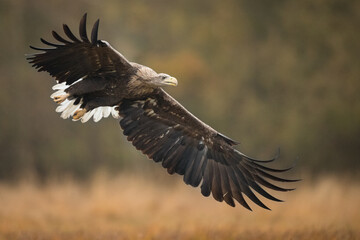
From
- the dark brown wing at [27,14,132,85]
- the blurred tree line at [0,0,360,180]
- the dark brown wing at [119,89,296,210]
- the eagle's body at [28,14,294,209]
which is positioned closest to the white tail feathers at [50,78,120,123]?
the eagle's body at [28,14,294,209]

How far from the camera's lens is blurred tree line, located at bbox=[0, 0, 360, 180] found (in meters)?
14.6

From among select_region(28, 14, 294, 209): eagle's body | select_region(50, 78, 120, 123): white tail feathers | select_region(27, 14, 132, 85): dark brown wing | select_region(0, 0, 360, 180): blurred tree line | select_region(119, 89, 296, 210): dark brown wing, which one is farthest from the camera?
select_region(0, 0, 360, 180): blurred tree line

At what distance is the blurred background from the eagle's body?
16.4ft

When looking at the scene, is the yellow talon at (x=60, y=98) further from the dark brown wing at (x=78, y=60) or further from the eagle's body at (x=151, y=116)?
the dark brown wing at (x=78, y=60)

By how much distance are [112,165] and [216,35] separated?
405cm

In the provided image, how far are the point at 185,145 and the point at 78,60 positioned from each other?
1.76 metres

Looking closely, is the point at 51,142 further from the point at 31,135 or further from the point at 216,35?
the point at 216,35

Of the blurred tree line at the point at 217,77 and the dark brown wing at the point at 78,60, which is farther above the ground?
the blurred tree line at the point at 217,77

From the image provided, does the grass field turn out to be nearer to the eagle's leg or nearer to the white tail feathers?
the white tail feathers

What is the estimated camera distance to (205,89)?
1572 centimetres

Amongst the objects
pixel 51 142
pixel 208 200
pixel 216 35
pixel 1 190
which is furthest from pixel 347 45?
pixel 1 190

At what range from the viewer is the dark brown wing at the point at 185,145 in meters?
7.33

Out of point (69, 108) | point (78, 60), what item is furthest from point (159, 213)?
point (78, 60)

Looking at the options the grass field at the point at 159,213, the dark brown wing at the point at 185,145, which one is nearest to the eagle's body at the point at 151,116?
the dark brown wing at the point at 185,145
